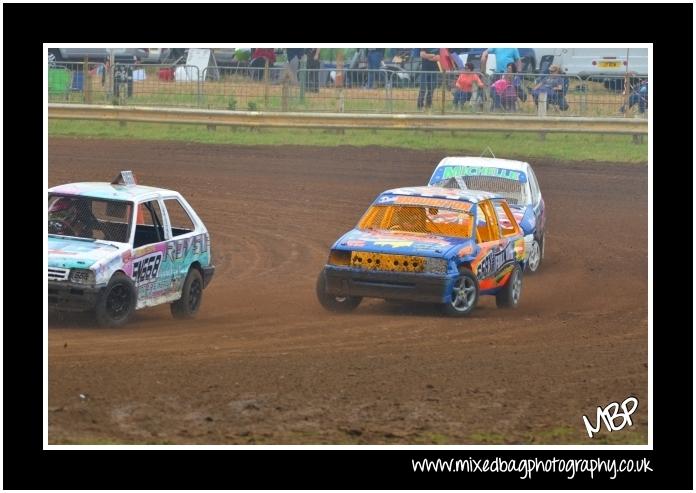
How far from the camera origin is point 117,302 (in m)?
11.8

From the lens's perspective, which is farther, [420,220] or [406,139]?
[406,139]

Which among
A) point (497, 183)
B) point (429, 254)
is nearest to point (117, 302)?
point (429, 254)

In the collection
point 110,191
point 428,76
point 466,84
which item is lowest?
point 110,191

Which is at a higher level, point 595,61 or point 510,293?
point 595,61

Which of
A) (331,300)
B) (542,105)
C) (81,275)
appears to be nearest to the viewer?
(81,275)

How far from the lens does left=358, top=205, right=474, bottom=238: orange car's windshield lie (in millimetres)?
13633

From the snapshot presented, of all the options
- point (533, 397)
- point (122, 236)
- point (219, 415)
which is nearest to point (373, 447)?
point (219, 415)

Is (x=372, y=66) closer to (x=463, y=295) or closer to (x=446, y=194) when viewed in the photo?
(x=446, y=194)

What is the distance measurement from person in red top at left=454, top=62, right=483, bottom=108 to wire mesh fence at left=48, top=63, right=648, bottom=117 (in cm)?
2

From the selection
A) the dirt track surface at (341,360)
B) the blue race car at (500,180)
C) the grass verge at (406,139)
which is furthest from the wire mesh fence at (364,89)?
the blue race car at (500,180)

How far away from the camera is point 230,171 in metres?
23.5
